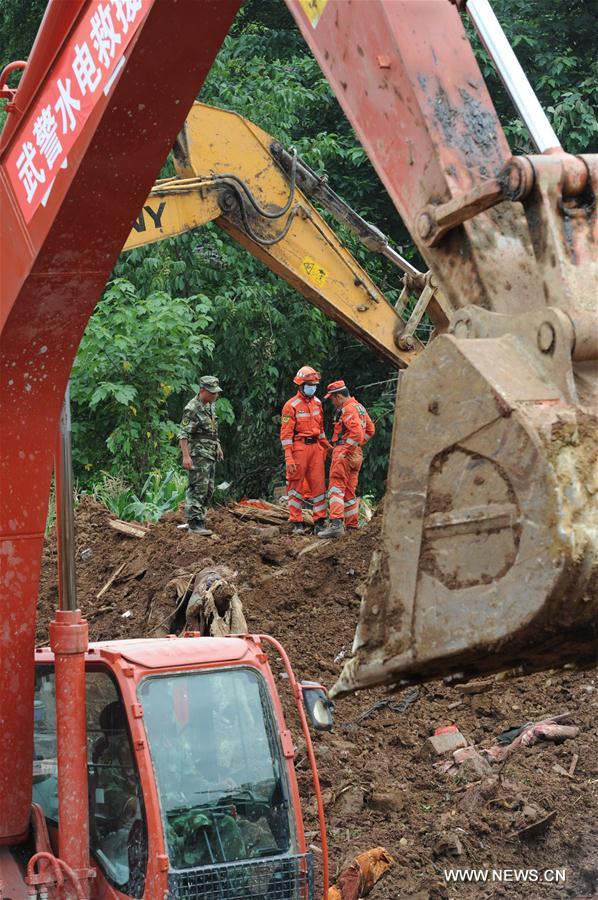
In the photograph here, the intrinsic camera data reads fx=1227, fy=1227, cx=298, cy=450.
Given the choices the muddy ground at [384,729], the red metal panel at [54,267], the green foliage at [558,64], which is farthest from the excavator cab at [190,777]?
the green foliage at [558,64]

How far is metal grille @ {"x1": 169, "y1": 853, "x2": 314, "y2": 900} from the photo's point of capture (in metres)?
4.73

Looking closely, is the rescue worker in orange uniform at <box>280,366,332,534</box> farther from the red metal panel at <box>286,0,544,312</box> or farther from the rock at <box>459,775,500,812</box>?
the red metal panel at <box>286,0,544,312</box>

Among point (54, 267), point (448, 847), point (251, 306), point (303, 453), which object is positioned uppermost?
point (251, 306)

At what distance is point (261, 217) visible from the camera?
1064 cm

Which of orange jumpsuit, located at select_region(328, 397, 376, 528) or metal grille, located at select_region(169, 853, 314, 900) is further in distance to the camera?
orange jumpsuit, located at select_region(328, 397, 376, 528)

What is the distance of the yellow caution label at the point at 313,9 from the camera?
112 inches

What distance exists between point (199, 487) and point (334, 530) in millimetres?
1523

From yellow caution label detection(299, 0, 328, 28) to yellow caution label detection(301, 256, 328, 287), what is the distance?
812 centimetres

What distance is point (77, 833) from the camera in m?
4.65

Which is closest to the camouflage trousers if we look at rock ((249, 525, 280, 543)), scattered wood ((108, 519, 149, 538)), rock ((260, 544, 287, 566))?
rock ((249, 525, 280, 543))

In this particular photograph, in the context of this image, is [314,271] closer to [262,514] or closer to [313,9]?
[262,514]

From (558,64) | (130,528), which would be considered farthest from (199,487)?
(558,64)

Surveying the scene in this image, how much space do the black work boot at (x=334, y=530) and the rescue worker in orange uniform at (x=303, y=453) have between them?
25 cm

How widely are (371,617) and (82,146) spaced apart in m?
2.05
